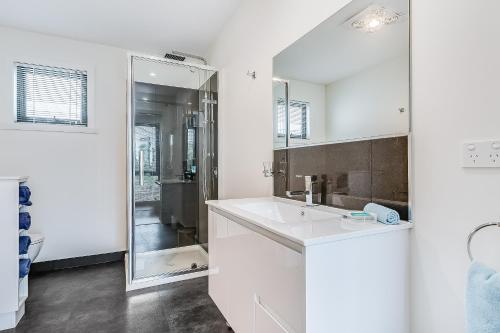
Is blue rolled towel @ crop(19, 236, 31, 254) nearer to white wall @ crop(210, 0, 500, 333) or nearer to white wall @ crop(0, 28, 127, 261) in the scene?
white wall @ crop(0, 28, 127, 261)

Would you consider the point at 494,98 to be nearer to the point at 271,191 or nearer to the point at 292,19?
the point at 292,19

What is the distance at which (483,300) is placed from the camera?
77cm

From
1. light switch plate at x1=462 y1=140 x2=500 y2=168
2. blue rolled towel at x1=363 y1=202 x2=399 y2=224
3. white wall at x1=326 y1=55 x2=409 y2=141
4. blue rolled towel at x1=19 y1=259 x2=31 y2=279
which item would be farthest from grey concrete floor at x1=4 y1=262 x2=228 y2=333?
light switch plate at x1=462 y1=140 x2=500 y2=168

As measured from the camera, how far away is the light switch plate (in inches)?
33.7

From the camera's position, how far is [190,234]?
10.2ft

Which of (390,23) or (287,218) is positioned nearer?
(390,23)

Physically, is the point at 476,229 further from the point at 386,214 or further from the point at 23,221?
the point at 23,221

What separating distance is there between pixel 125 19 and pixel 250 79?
1432 millimetres

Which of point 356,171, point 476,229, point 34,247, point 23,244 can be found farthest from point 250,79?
point 34,247

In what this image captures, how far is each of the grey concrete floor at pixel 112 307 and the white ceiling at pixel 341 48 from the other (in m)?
1.78

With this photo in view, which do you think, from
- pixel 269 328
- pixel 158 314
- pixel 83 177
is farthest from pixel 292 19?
pixel 83 177

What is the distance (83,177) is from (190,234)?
1375mm

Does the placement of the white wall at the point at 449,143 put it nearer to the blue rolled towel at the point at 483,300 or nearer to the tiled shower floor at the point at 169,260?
the blue rolled towel at the point at 483,300

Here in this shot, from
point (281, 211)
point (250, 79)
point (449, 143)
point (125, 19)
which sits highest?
point (125, 19)
